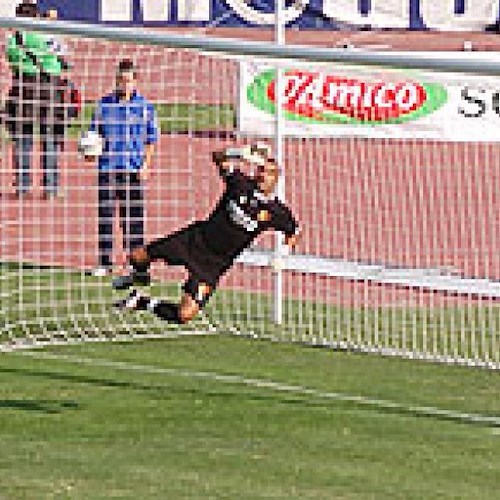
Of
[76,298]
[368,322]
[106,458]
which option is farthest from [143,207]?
[106,458]

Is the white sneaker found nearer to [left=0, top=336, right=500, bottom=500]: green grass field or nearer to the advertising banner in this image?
[left=0, top=336, right=500, bottom=500]: green grass field

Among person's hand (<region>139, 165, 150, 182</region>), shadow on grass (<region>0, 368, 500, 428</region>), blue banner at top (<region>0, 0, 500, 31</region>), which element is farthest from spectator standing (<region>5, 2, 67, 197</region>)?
blue banner at top (<region>0, 0, 500, 31</region>)

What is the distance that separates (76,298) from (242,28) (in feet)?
31.0

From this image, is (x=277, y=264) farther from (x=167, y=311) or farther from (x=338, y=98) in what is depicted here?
(x=338, y=98)

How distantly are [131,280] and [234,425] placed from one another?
3596mm

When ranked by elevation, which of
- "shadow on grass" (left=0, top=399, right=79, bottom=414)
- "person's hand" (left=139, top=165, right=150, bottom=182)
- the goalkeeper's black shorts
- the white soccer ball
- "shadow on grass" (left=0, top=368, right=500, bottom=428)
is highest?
the white soccer ball

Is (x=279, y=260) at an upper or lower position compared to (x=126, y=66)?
lower

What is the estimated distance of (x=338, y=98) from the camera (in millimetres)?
21359

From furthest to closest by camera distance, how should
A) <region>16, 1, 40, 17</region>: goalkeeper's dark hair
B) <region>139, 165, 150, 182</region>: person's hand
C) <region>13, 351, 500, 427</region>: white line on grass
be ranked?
1. <region>16, 1, 40, 17</region>: goalkeeper's dark hair
2. <region>139, 165, 150, 182</region>: person's hand
3. <region>13, 351, 500, 427</region>: white line on grass

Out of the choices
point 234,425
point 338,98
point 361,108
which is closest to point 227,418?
point 234,425

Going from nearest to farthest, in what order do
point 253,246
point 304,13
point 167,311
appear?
point 167,311, point 253,246, point 304,13

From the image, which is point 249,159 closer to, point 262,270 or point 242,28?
point 262,270

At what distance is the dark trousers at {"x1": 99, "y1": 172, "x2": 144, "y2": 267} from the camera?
1888cm

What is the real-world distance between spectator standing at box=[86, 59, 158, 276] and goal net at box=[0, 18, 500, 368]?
10 cm
